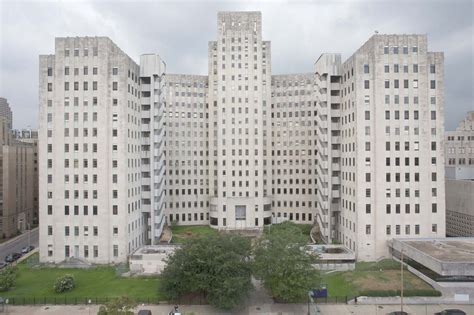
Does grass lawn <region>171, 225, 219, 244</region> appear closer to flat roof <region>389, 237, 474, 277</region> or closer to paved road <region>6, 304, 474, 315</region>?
paved road <region>6, 304, 474, 315</region>

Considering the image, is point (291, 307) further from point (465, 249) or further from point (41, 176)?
point (41, 176)

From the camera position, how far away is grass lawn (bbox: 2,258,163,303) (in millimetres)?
47281

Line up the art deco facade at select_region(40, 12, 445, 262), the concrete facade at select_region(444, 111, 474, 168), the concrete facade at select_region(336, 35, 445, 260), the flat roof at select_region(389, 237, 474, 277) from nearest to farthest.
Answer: the flat roof at select_region(389, 237, 474, 277) < the concrete facade at select_region(336, 35, 445, 260) < the art deco facade at select_region(40, 12, 445, 262) < the concrete facade at select_region(444, 111, 474, 168)

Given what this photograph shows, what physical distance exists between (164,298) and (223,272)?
916cm

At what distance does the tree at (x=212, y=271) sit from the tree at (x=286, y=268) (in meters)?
2.12

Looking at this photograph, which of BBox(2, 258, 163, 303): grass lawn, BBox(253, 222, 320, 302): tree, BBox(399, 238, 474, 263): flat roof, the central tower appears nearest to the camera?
BBox(253, 222, 320, 302): tree

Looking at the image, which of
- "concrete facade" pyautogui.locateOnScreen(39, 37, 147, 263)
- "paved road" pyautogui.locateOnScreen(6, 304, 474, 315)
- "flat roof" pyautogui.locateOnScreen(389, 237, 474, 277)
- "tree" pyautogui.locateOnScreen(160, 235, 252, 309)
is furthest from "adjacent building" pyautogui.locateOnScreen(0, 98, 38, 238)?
"flat roof" pyautogui.locateOnScreen(389, 237, 474, 277)

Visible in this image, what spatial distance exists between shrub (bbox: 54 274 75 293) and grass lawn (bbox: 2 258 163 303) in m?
0.64

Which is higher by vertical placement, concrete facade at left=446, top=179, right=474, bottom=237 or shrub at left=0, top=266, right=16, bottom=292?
concrete facade at left=446, top=179, right=474, bottom=237

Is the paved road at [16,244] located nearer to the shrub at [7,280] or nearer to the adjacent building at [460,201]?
the shrub at [7,280]

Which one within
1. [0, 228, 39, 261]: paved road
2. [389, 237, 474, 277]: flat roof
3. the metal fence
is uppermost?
[389, 237, 474, 277]: flat roof

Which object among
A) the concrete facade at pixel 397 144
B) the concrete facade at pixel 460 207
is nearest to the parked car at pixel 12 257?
the concrete facade at pixel 397 144

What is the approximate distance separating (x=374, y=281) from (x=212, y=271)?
24.5 meters

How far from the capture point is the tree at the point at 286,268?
139ft
